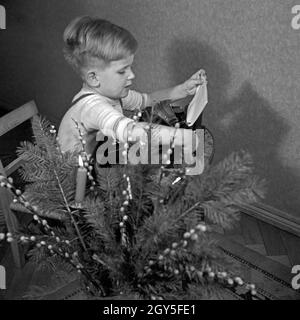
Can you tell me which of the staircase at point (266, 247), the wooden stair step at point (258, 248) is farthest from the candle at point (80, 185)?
the wooden stair step at point (258, 248)

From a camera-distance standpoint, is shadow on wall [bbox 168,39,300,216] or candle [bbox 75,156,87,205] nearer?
candle [bbox 75,156,87,205]

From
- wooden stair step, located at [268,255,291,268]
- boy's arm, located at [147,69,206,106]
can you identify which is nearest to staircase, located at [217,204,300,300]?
wooden stair step, located at [268,255,291,268]

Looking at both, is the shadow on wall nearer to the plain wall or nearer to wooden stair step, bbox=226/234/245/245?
the plain wall

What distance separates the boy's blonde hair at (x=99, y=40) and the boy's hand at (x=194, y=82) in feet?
0.90

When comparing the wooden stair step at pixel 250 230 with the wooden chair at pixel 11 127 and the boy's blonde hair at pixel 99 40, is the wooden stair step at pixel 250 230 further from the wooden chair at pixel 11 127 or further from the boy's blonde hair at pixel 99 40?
the boy's blonde hair at pixel 99 40

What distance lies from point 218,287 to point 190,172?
0.19m

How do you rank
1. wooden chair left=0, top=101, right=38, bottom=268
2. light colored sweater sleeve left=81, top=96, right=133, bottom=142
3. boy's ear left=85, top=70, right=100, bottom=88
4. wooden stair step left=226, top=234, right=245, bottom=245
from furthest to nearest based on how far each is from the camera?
wooden stair step left=226, top=234, right=245, bottom=245
wooden chair left=0, top=101, right=38, bottom=268
boy's ear left=85, top=70, right=100, bottom=88
light colored sweater sleeve left=81, top=96, right=133, bottom=142

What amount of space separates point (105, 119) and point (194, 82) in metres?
0.37

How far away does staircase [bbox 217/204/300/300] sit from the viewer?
5.52 feet

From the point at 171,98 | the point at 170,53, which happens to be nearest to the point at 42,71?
the point at 170,53

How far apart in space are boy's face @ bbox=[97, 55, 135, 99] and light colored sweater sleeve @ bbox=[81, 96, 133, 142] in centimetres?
4

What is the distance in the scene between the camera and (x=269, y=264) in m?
1.79

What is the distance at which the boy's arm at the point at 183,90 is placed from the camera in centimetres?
130

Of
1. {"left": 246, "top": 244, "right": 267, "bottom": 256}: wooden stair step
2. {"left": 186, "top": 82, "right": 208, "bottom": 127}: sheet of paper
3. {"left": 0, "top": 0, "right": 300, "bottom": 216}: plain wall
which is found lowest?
{"left": 246, "top": 244, "right": 267, "bottom": 256}: wooden stair step
